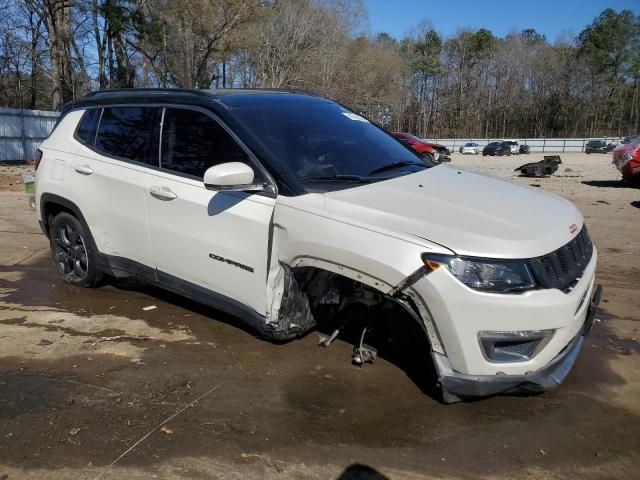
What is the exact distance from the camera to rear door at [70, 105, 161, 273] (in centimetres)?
424

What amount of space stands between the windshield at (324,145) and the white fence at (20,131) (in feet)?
62.0

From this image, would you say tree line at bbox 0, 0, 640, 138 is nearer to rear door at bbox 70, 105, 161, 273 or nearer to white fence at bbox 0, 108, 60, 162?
white fence at bbox 0, 108, 60, 162

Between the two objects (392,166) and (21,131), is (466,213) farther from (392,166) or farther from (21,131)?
(21,131)

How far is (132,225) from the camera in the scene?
169 inches

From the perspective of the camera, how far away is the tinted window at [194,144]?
3.75 meters

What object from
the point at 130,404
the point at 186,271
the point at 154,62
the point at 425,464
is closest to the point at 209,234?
the point at 186,271

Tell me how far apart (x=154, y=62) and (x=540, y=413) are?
108 ft

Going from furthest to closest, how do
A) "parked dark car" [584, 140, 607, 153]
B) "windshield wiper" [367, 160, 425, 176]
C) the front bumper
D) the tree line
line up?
"parked dark car" [584, 140, 607, 153] < the tree line < "windshield wiper" [367, 160, 425, 176] < the front bumper

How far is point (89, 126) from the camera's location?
4.84 m

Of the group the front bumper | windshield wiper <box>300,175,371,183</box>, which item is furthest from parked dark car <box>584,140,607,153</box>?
the front bumper

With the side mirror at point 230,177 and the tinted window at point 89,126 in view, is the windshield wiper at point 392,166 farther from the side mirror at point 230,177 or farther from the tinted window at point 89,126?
the tinted window at point 89,126

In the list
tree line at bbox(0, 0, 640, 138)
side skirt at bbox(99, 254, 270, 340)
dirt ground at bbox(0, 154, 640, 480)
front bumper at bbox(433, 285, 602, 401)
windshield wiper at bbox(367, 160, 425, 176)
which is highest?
tree line at bbox(0, 0, 640, 138)

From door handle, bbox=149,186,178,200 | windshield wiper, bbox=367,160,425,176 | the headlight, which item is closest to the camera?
the headlight

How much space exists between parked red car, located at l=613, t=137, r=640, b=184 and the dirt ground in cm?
1009
